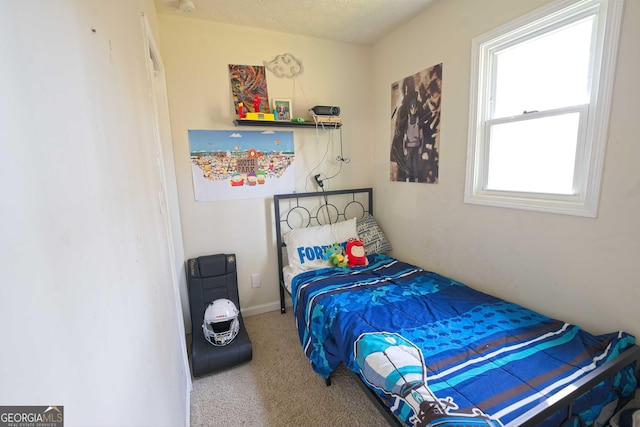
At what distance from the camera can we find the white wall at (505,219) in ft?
4.22

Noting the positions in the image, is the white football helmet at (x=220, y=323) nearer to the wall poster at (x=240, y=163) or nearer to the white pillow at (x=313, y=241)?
the white pillow at (x=313, y=241)

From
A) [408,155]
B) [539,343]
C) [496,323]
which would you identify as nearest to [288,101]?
[408,155]

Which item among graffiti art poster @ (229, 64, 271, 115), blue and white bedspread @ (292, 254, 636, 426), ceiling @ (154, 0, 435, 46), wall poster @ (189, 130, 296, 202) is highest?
ceiling @ (154, 0, 435, 46)

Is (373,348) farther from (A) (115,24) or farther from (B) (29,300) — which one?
(A) (115,24)

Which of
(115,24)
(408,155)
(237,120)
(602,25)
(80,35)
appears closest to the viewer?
(80,35)

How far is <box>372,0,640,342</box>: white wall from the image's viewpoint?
1.29m

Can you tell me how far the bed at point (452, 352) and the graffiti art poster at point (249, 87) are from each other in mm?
1551

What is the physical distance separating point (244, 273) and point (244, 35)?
7.01 ft

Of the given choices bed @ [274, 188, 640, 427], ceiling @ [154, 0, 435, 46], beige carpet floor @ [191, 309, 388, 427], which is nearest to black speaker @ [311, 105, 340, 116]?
ceiling @ [154, 0, 435, 46]

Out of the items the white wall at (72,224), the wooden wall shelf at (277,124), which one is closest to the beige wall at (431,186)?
the wooden wall shelf at (277,124)

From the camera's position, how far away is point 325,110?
257cm

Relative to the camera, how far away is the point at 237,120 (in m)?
2.32

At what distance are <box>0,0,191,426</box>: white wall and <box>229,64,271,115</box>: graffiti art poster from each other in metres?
1.47

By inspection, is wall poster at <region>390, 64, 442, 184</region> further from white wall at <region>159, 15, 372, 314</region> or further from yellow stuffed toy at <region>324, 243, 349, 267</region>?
yellow stuffed toy at <region>324, 243, 349, 267</region>
